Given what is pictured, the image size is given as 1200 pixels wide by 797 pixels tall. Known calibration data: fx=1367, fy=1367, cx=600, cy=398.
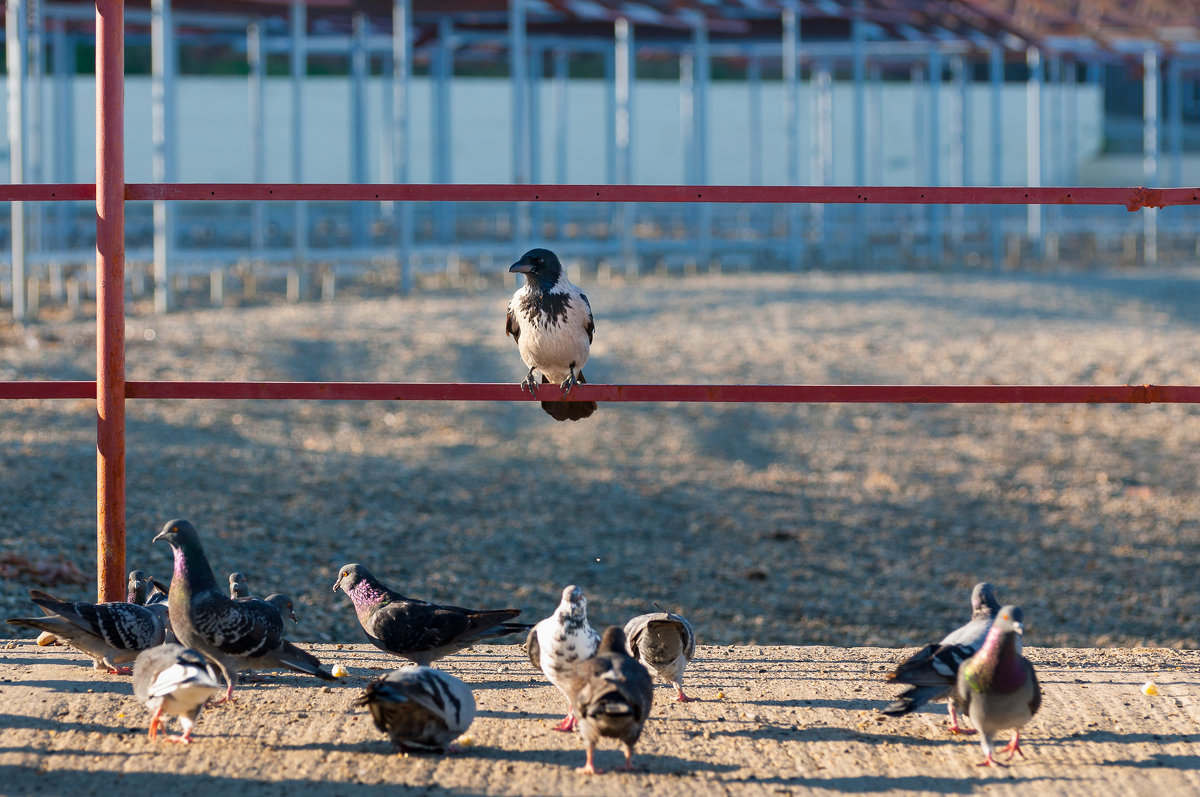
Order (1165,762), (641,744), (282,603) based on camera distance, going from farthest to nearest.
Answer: (282,603) < (641,744) < (1165,762)

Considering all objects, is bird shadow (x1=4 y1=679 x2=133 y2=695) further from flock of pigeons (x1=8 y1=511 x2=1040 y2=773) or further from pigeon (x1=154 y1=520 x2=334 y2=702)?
pigeon (x1=154 y1=520 x2=334 y2=702)

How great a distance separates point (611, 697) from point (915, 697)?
757 millimetres

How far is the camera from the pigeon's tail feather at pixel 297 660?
3.35 m

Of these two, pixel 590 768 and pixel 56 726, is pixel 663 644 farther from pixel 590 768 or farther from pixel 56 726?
pixel 56 726

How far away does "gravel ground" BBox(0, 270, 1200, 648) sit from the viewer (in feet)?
19.9

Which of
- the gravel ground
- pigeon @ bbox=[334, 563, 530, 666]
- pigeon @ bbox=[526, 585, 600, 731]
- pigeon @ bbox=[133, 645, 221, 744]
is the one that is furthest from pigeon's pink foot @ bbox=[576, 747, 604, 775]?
the gravel ground

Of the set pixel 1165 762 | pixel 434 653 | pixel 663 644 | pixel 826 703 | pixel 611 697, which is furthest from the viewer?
pixel 434 653

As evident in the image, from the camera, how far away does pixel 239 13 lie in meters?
15.6

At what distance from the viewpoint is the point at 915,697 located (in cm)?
310

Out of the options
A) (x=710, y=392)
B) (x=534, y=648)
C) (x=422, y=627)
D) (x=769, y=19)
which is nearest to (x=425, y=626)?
(x=422, y=627)

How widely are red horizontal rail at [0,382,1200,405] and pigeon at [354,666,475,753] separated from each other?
80 cm

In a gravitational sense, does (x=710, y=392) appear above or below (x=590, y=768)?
above

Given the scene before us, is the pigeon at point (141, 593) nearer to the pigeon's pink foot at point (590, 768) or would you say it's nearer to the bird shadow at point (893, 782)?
the pigeon's pink foot at point (590, 768)

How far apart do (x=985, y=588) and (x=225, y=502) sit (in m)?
4.46
